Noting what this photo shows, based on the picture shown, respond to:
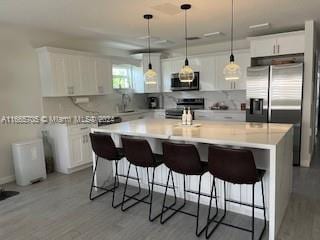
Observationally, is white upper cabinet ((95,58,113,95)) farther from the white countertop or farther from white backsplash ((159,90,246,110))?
the white countertop

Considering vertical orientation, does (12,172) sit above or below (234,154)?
below

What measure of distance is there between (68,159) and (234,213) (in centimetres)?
289

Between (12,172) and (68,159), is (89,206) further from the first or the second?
(12,172)

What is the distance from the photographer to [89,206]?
3160 millimetres

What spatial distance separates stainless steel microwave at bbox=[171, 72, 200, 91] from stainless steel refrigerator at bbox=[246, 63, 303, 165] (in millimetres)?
1484

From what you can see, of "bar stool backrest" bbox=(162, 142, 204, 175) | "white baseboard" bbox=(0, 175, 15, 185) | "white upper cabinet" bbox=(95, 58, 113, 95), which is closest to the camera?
"bar stool backrest" bbox=(162, 142, 204, 175)

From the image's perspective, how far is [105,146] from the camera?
10.2 feet

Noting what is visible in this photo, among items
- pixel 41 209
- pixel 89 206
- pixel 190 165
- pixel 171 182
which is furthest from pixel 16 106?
pixel 190 165

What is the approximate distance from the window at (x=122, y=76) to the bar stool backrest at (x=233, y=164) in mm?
4015

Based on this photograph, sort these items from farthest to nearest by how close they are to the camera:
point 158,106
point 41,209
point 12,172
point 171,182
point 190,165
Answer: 1. point 158,106
2. point 12,172
3. point 171,182
4. point 41,209
5. point 190,165

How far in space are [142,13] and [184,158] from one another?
214 cm

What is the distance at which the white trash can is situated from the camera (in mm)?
3924

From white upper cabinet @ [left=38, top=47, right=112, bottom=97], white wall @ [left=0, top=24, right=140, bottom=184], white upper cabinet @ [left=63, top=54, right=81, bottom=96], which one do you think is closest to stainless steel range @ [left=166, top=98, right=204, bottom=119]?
white upper cabinet @ [left=38, top=47, right=112, bottom=97]

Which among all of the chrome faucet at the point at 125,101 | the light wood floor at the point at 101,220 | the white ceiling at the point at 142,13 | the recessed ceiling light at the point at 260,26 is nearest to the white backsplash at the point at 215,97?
the chrome faucet at the point at 125,101
